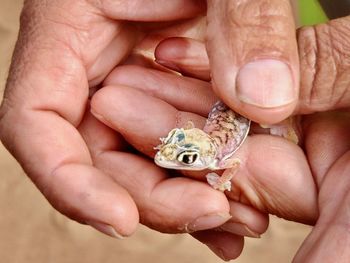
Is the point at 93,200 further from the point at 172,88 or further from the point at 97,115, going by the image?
the point at 172,88

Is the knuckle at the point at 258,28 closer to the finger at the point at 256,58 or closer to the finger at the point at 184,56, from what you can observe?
the finger at the point at 256,58

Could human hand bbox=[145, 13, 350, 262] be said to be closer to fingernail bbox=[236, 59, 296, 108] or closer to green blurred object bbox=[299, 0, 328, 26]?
fingernail bbox=[236, 59, 296, 108]

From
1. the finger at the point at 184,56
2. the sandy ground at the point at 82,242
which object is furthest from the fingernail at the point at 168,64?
the sandy ground at the point at 82,242

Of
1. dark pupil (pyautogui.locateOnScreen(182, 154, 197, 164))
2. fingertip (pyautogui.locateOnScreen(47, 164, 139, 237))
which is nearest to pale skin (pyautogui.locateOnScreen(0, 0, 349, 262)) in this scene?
fingertip (pyautogui.locateOnScreen(47, 164, 139, 237))

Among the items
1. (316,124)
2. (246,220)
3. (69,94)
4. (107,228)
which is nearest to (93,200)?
(107,228)

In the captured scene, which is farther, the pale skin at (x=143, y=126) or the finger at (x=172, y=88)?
the finger at (x=172, y=88)
